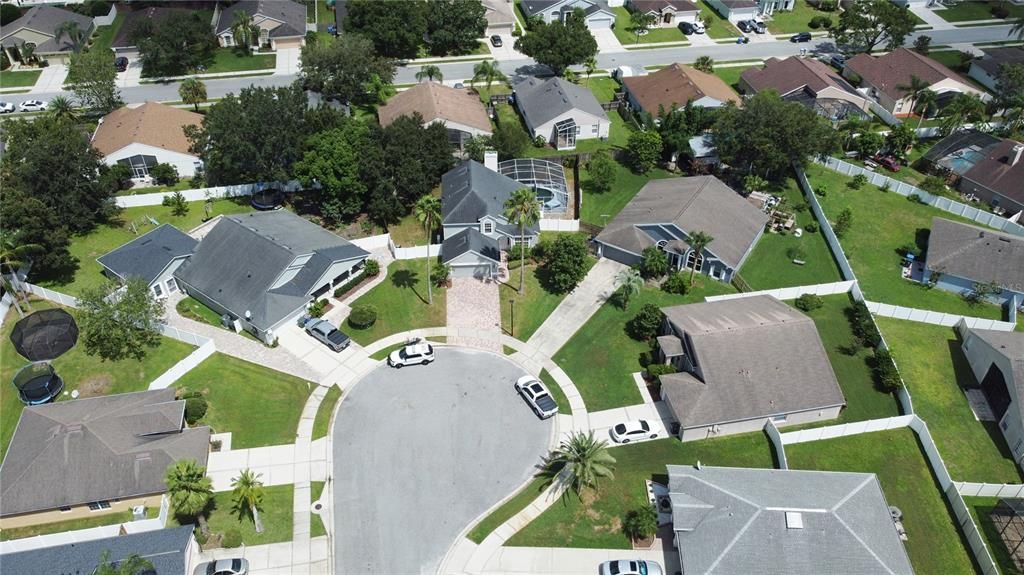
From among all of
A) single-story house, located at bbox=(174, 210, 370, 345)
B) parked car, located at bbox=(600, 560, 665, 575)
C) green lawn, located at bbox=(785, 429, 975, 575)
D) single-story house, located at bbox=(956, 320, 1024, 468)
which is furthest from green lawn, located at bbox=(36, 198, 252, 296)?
single-story house, located at bbox=(956, 320, 1024, 468)

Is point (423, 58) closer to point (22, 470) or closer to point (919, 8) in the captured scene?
point (22, 470)

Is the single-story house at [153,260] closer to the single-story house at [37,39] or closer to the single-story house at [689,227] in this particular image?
the single-story house at [689,227]

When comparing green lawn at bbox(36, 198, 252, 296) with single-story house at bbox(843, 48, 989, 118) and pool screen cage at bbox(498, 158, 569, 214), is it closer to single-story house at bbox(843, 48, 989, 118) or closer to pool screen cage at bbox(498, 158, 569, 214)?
pool screen cage at bbox(498, 158, 569, 214)

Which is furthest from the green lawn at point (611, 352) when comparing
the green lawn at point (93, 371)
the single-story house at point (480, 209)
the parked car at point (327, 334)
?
the green lawn at point (93, 371)

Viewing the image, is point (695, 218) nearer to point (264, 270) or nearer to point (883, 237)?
point (883, 237)

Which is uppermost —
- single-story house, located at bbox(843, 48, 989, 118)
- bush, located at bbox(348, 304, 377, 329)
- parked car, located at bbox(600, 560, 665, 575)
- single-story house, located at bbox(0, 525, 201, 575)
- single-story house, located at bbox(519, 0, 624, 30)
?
single-story house, located at bbox(519, 0, 624, 30)

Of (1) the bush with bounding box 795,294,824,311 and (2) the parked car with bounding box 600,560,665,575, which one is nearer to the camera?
(2) the parked car with bounding box 600,560,665,575

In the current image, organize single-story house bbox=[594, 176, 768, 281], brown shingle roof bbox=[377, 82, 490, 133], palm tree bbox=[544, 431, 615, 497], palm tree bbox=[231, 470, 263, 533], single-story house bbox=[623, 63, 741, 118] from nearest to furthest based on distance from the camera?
palm tree bbox=[231, 470, 263, 533] → palm tree bbox=[544, 431, 615, 497] → single-story house bbox=[594, 176, 768, 281] → brown shingle roof bbox=[377, 82, 490, 133] → single-story house bbox=[623, 63, 741, 118]
